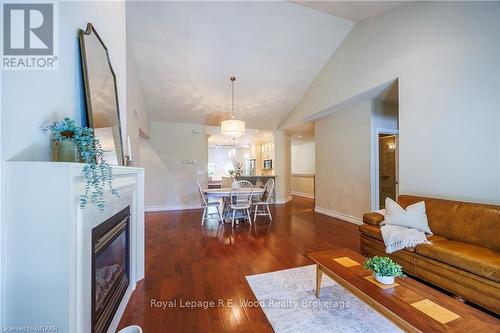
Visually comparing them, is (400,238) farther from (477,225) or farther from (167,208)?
(167,208)

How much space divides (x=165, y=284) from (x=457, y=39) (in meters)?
4.50

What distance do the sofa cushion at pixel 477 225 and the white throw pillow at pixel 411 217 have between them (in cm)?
26

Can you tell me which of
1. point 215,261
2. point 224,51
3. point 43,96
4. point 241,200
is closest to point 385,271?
point 215,261

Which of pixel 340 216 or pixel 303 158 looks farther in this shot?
pixel 303 158

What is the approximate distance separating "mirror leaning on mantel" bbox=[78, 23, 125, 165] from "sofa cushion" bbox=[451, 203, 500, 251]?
356cm

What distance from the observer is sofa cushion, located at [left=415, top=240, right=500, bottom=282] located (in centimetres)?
165

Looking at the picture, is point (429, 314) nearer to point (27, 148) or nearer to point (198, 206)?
point (27, 148)

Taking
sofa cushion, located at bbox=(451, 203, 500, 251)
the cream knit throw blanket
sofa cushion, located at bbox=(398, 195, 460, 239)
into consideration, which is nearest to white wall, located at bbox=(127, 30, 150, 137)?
the cream knit throw blanket

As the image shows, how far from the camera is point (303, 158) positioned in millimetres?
9547

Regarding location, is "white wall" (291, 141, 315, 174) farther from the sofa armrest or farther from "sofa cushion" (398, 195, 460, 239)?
"sofa cushion" (398, 195, 460, 239)

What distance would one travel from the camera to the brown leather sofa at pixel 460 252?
168 cm

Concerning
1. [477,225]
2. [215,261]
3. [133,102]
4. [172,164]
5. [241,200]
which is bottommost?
[215,261]

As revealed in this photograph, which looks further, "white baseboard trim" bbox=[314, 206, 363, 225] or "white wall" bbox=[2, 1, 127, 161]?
"white baseboard trim" bbox=[314, 206, 363, 225]

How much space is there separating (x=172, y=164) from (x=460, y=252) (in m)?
6.14
